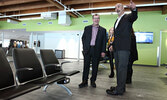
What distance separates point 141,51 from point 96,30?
19.0 ft

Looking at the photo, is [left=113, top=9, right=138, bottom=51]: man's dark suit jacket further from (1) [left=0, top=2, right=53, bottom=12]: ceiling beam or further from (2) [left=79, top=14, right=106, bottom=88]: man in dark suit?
(1) [left=0, top=2, right=53, bottom=12]: ceiling beam

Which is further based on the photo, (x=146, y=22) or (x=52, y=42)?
(x=52, y=42)

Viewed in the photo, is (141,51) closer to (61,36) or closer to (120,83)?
(120,83)

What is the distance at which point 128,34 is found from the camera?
2072 mm

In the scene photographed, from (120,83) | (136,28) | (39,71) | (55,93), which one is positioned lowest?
(55,93)

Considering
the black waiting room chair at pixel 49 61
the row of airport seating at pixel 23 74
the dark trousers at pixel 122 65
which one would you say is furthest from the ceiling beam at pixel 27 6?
the dark trousers at pixel 122 65

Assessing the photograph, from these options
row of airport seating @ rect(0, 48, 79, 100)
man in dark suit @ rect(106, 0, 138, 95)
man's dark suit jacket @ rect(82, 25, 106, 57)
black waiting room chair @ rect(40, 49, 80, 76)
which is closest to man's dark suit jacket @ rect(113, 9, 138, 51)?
man in dark suit @ rect(106, 0, 138, 95)

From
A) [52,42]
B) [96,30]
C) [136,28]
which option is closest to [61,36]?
[52,42]

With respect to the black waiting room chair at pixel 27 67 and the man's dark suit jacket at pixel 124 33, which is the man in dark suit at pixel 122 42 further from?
the black waiting room chair at pixel 27 67

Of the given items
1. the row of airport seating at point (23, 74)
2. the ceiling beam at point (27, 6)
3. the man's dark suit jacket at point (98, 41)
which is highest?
the ceiling beam at point (27, 6)

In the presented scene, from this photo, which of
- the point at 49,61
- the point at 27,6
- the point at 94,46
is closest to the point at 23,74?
the point at 49,61

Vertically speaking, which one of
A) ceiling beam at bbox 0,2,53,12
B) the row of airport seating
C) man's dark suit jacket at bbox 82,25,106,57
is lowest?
the row of airport seating

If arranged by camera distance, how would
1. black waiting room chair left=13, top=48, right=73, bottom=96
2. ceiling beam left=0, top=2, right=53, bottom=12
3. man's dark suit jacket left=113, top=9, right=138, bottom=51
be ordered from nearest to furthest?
black waiting room chair left=13, top=48, right=73, bottom=96 → man's dark suit jacket left=113, top=9, right=138, bottom=51 → ceiling beam left=0, top=2, right=53, bottom=12

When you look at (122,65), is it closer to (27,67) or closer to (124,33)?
(124,33)
